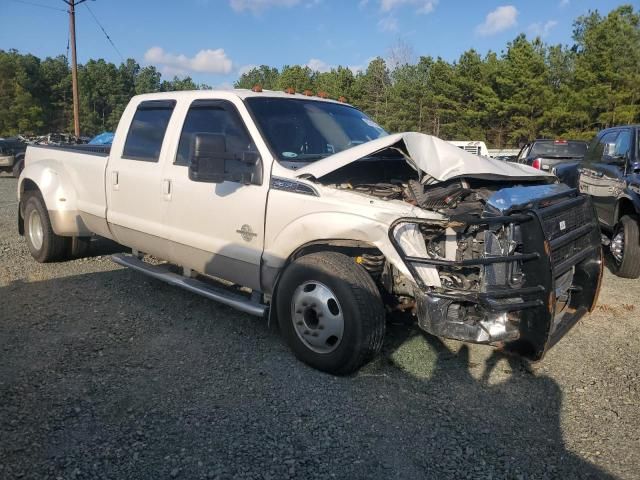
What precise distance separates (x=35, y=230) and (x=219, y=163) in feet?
13.3

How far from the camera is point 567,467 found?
9.10 ft

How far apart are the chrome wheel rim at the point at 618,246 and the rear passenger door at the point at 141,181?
17.5 feet

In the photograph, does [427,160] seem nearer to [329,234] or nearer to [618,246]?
[329,234]

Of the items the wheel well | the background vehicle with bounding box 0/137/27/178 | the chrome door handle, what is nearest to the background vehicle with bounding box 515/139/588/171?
the wheel well

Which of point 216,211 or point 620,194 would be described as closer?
point 216,211

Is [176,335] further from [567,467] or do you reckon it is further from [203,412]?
[567,467]

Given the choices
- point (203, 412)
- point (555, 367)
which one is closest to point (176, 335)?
point (203, 412)

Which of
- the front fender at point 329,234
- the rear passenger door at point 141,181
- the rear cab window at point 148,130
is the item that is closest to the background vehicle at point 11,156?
the rear passenger door at point 141,181

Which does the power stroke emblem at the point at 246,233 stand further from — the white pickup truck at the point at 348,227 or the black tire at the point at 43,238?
the black tire at the point at 43,238

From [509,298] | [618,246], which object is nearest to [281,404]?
[509,298]

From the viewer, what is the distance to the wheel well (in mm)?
6461

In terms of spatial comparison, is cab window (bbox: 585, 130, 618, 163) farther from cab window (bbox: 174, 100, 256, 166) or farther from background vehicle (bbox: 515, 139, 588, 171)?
background vehicle (bbox: 515, 139, 588, 171)

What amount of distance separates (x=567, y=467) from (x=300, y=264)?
1.97 metres

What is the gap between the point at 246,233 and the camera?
4.14 m
